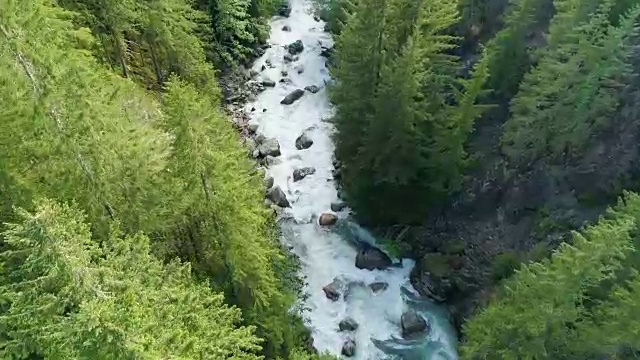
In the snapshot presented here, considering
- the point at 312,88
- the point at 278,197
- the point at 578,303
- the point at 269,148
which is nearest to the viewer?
the point at 578,303

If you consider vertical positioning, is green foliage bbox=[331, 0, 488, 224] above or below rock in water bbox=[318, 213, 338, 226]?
above

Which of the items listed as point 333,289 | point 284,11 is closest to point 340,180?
point 333,289

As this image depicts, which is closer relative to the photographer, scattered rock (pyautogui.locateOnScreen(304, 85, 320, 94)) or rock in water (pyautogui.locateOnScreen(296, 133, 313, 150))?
rock in water (pyautogui.locateOnScreen(296, 133, 313, 150))

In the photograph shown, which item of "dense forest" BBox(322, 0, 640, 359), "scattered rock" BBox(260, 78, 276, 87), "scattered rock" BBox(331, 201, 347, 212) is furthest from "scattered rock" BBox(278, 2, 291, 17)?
"scattered rock" BBox(331, 201, 347, 212)

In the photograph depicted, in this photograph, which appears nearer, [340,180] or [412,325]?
[412,325]

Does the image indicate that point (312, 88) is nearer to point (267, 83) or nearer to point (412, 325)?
point (267, 83)

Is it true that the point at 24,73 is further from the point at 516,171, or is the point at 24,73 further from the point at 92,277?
the point at 516,171

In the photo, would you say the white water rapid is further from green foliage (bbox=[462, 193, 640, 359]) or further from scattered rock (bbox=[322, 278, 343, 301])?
green foliage (bbox=[462, 193, 640, 359])
